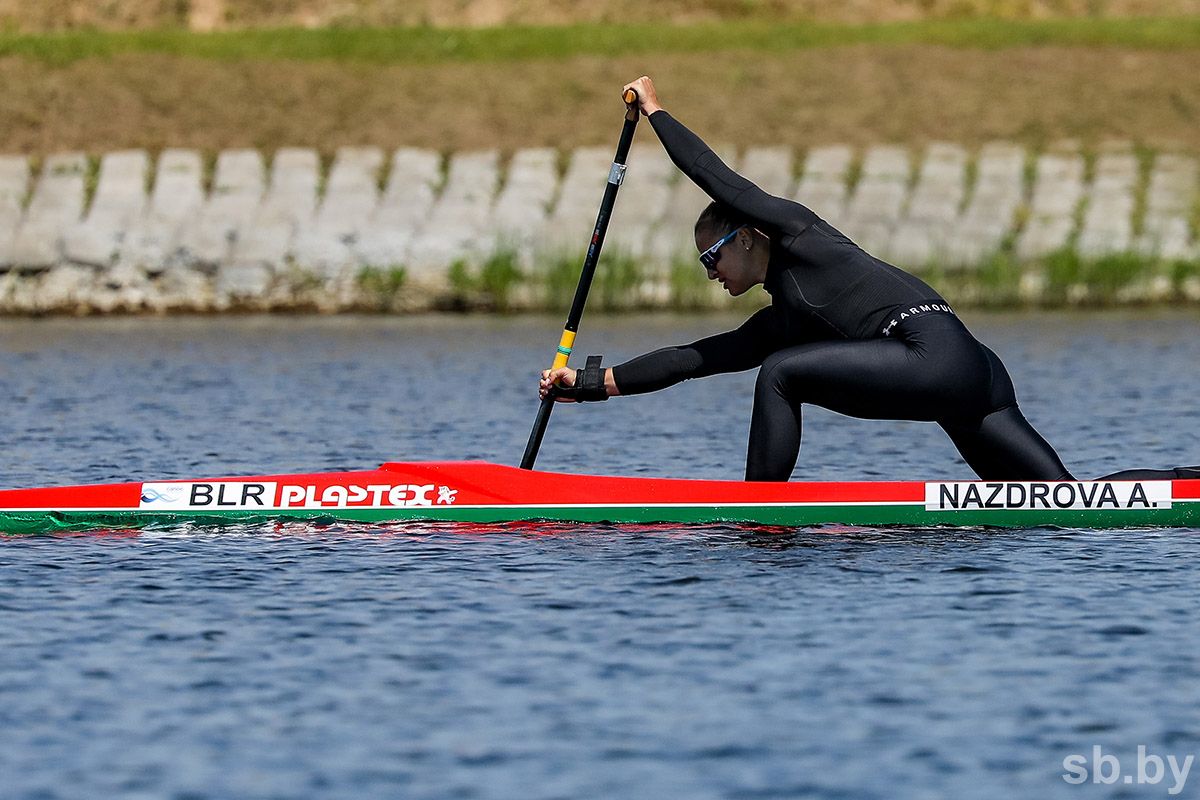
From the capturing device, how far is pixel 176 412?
17750mm

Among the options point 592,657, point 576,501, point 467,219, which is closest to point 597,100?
point 467,219

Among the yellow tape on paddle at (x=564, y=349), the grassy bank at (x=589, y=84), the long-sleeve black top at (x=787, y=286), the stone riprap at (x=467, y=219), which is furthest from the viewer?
the grassy bank at (x=589, y=84)

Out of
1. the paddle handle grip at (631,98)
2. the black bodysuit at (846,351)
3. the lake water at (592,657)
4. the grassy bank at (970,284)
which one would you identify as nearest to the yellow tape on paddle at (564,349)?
the black bodysuit at (846,351)

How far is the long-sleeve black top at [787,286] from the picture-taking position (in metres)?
10.5

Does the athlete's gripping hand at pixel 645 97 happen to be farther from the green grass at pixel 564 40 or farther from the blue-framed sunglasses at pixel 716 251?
the green grass at pixel 564 40

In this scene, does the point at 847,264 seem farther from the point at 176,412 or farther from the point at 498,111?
the point at 498,111

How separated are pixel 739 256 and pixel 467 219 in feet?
57.0

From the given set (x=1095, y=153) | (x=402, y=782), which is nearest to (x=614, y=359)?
(x=1095, y=153)

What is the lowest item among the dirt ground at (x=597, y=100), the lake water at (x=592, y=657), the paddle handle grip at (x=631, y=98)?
the lake water at (x=592, y=657)

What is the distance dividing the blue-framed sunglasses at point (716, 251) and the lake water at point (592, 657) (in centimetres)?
135

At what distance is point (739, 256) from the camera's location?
1077 cm

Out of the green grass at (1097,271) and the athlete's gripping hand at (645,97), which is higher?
the green grass at (1097,271)

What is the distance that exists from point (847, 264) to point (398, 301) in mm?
17686

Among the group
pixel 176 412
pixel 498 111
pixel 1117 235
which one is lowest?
pixel 176 412
